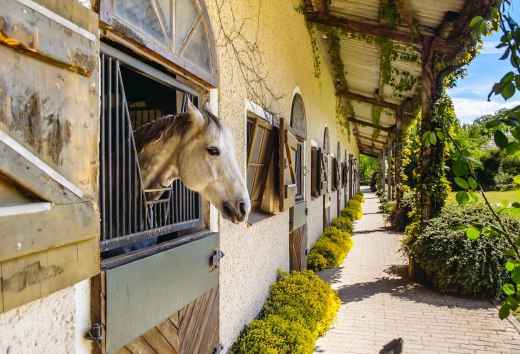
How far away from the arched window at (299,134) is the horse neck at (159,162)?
426 centimetres

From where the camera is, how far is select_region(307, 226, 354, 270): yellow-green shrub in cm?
785

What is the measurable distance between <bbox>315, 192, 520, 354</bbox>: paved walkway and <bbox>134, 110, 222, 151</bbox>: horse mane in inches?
128

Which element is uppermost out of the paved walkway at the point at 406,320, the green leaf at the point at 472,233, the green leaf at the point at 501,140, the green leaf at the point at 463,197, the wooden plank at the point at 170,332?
the green leaf at the point at 501,140

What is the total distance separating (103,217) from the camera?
169 cm

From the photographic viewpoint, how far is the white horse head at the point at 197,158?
82.7 inches

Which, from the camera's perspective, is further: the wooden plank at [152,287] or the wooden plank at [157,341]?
the wooden plank at [157,341]

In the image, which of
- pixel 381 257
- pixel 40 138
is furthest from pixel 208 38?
pixel 381 257

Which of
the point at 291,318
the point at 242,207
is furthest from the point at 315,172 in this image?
the point at 242,207

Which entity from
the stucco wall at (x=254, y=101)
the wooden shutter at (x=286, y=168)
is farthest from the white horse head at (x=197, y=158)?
the wooden shutter at (x=286, y=168)

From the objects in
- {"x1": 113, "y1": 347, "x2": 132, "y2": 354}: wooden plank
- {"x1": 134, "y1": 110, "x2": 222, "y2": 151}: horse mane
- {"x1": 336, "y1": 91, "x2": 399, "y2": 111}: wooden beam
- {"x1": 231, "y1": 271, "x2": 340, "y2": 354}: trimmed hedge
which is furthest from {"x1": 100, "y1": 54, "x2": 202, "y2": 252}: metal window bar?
{"x1": 336, "y1": 91, "x2": 399, "y2": 111}: wooden beam

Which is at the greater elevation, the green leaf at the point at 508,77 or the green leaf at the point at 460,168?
the green leaf at the point at 508,77

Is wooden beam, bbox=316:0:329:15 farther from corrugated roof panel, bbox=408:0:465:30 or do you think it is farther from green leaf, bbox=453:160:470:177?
green leaf, bbox=453:160:470:177

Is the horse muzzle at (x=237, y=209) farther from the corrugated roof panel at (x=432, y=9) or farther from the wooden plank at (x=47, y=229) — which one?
the corrugated roof panel at (x=432, y=9)

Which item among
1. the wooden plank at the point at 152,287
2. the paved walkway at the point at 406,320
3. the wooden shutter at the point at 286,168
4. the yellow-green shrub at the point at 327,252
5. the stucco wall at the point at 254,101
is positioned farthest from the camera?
the yellow-green shrub at the point at 327,252
